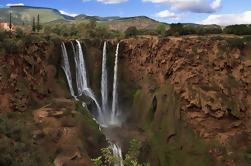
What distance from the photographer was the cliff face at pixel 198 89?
177 ft

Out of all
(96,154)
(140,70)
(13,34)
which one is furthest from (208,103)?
(13,34)

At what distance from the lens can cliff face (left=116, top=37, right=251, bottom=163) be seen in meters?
53.8

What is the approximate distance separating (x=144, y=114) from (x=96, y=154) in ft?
45.8

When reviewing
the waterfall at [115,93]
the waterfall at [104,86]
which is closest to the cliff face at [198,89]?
the waterfall at [115,93]

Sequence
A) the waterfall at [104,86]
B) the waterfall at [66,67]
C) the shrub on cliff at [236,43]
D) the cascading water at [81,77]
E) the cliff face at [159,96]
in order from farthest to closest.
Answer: the waterfall at [104,86] < the cascading water at [81,77] < the shrub on cliff at [236,43] < the waterfall at [66,67] < the cliff face at [159,96]

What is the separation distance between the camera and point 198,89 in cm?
5453

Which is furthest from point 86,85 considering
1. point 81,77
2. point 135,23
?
point 135,23

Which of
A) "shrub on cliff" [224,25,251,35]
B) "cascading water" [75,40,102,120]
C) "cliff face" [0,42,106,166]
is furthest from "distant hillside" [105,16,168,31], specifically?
"cliff face" [0,42,106,166]

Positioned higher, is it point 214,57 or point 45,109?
point 214,57

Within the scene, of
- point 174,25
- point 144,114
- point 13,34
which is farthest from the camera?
point 174,25

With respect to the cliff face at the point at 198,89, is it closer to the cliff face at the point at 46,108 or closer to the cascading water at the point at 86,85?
the cascading water at the point at 86,85

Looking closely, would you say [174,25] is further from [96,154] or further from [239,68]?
[96,154]

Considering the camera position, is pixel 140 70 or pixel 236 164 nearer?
pixel 236 164

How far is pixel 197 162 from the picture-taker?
52125 millimetres
